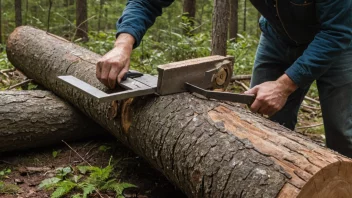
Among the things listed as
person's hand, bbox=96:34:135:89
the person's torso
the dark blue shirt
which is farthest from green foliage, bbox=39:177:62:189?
the person's torso

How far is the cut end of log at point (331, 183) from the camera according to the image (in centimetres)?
175

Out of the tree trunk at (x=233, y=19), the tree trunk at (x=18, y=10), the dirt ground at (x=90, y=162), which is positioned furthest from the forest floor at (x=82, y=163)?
the tree trunk at (x=233, y=19)

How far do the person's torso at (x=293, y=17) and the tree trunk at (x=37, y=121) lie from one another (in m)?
1.90

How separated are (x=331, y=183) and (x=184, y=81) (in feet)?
3.67

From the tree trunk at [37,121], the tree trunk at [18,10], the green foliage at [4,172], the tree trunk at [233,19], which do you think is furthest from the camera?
the tree trunk at [233,19]

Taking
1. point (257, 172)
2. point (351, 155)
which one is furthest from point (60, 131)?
point (351, 155)

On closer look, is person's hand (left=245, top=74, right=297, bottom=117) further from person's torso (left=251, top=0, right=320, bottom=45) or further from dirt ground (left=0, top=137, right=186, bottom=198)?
dirt ground (left=0, top=137, right=186, bottom=198)

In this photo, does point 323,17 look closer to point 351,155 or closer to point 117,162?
point 351,155

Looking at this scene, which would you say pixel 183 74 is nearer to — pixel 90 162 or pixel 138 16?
pixel 138 16

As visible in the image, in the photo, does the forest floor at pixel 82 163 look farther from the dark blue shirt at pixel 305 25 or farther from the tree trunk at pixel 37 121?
the dark blue shirt at pixel 305 25

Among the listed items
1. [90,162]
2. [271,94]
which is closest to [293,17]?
[271,94]

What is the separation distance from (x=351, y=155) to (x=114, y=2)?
12.7 m

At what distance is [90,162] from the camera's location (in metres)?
3.33

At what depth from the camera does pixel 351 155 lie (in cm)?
317
